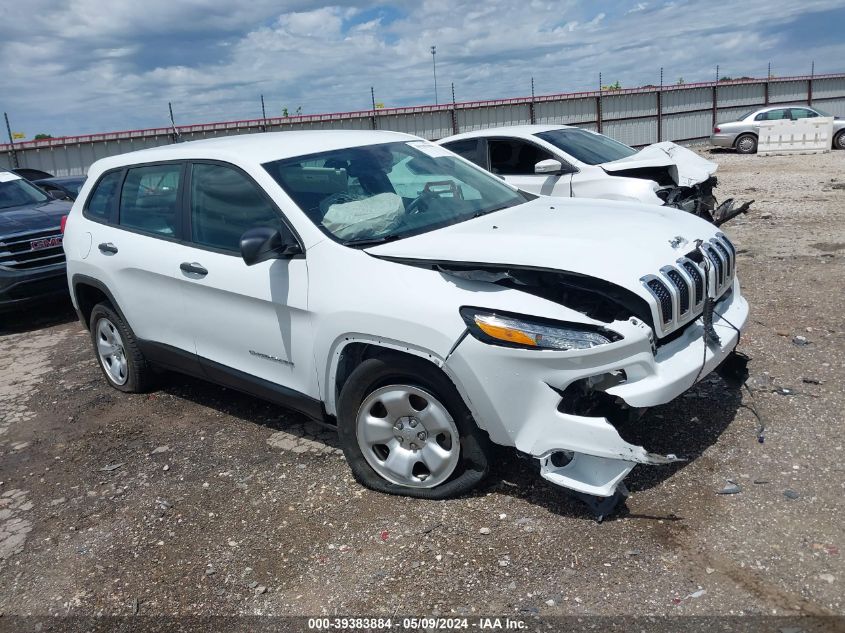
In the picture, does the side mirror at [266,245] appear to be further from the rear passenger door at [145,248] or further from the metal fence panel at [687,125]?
the metal fence panel at [687,125]

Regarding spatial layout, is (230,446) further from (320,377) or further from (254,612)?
(254,612)

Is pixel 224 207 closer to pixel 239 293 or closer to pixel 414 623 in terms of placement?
pixel 239 293

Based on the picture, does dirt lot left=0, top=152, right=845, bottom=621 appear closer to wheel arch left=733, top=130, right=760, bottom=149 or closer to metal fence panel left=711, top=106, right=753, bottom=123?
wheel arch left=733, top=130, right=760, bottom=149

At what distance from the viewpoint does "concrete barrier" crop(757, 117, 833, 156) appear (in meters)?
21.8

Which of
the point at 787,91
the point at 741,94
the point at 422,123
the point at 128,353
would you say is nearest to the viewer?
the point at 128,353

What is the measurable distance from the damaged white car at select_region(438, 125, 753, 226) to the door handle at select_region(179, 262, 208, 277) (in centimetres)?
511

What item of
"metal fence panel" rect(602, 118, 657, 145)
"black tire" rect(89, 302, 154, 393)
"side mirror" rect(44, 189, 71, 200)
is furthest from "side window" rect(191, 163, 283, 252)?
"metal fence panel" rect(602, 118, 657, 145)

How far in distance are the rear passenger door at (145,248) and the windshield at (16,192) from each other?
4.74 m

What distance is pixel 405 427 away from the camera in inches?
138

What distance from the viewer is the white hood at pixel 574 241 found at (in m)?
3.22

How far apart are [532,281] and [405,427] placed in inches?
37.2

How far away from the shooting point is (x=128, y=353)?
5.29 meters

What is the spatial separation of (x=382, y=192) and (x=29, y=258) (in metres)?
5.62

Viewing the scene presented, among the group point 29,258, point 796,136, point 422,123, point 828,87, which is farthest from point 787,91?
point 29,258
